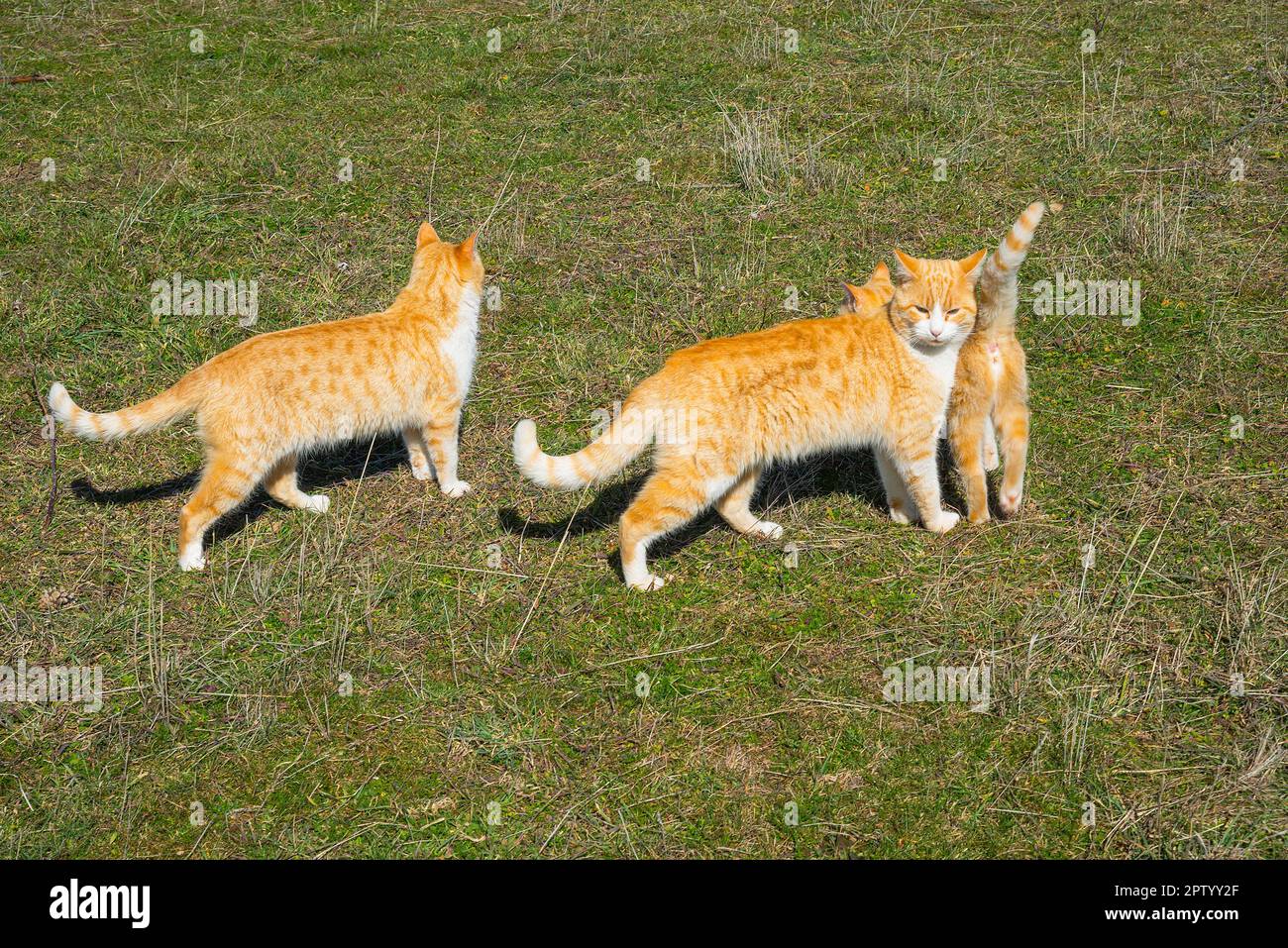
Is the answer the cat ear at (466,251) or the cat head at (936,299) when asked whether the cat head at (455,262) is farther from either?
the cat head at (936,299)

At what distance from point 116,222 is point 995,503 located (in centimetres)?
699

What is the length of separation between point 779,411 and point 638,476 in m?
1.29

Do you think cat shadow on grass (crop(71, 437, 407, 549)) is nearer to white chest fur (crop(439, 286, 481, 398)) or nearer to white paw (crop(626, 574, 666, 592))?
white chest fur (crop(439, 286, 481, 398))

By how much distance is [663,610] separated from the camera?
5945mm

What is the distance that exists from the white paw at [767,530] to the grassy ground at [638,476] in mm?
100

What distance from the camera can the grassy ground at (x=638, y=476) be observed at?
503 centimetres

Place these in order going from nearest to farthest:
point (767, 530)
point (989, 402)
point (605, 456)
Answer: point (605, 456), point (989, 402), point (767, 530)

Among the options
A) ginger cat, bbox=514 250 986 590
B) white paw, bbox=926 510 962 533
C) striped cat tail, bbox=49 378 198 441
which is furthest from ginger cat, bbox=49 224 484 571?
white paw, bbox=926 510 962 533

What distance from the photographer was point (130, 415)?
6168 millimetres

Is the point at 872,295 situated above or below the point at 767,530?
above

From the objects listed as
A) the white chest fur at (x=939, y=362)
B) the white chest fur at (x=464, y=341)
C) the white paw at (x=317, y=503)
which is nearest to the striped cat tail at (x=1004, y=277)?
the white chest fur at (x=939, y=362)

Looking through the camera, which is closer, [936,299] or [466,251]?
[936,299]

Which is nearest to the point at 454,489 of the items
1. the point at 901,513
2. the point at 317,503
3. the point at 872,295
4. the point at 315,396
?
the point at 317,503

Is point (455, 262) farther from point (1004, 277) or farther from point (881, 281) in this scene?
point (1004, 277)
